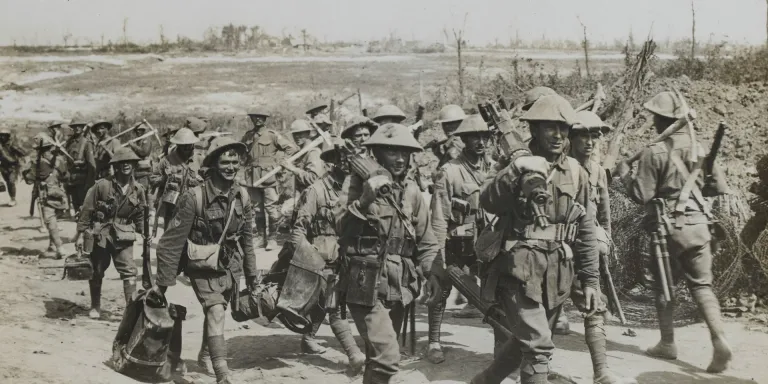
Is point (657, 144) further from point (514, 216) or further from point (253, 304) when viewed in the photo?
point (253, 304)

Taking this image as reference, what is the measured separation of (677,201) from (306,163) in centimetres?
459

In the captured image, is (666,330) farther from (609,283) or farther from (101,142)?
(101,142)

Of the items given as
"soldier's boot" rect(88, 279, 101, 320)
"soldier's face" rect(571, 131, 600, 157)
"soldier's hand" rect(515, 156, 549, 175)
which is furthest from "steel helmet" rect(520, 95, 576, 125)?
"soldier's boot" rect(88, 279, 101, 320)

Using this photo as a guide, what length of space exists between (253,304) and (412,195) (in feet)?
6.04

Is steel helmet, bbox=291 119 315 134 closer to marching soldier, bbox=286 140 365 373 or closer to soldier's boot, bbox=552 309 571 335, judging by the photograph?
marching soldier, bbox=286 140 365 373

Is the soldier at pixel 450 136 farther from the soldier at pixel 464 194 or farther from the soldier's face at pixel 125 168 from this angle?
the soldier's face at pixel 125 168

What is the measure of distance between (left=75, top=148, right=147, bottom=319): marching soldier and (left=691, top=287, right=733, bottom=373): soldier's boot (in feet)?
19.7

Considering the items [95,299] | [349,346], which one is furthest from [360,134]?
[95,299]

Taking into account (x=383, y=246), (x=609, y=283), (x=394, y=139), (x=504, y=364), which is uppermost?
(x=394, y=139)

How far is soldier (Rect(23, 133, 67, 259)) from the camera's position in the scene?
12.3 metres

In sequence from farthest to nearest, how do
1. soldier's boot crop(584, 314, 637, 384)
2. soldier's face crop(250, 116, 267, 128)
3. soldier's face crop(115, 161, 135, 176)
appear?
soldier's face crop(250, 116, 267, 128) < soldier's face crop(115, 161, 135, 176) < soldier's boot crop(584, 314, 637, 384)

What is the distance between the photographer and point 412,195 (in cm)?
532

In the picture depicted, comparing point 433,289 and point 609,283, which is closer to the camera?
point 433,289

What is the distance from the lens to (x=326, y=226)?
22.4 ft
